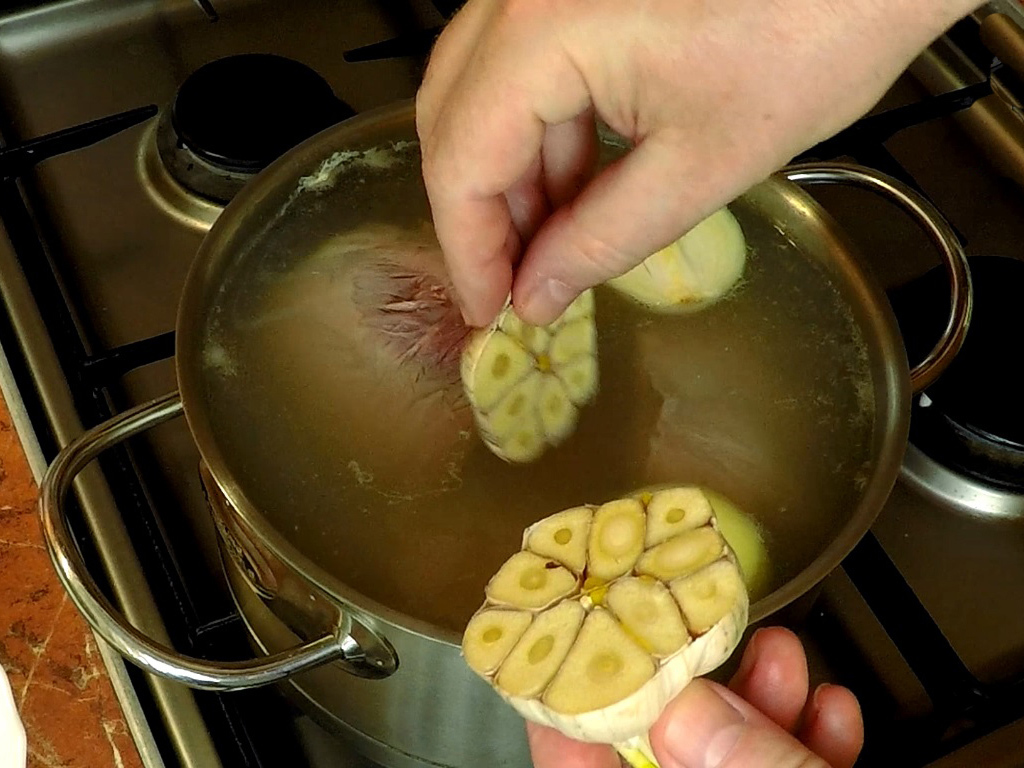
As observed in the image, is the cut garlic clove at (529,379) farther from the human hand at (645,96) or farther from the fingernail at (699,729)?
the fingernail at (699,729)

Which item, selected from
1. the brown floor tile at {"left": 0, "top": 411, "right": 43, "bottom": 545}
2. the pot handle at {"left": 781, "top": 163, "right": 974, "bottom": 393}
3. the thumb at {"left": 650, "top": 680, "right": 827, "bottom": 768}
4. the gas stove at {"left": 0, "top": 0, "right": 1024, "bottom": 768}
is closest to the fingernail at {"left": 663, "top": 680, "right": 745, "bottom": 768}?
the thumb at {"left": 650, "top": 680, "right": 827, "bottom": 768}

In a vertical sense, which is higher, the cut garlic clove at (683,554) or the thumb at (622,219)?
the thumb at (622,219)

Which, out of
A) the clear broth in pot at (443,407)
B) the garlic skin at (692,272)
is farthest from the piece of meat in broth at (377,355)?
the garlic skin at (692,272)

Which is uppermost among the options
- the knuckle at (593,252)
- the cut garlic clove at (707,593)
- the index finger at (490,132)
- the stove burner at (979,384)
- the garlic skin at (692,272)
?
the index finger at (490,132)

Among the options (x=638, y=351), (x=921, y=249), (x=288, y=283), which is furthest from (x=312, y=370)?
(x=921, y=249)

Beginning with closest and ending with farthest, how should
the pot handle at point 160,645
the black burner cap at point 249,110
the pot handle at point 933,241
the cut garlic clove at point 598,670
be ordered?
1. the cut garlic clove at point 598,670
2. the pot handle at point 160,645
3. the pot handle at point 933,241
4. the black burner cap at point 249,110

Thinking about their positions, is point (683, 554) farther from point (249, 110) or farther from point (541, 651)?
point (249, 110)

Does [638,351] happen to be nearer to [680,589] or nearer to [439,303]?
[439,303]
